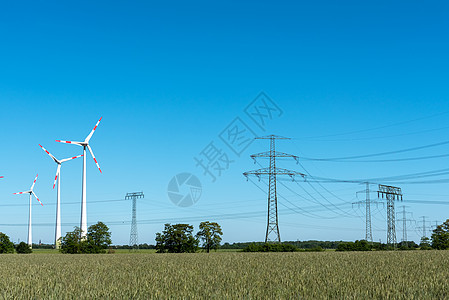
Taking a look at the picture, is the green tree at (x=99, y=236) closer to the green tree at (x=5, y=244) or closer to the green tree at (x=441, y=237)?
the green tree at (x=5, y=244)

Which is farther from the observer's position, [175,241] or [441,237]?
[441,237]

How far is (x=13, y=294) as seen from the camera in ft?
50.0

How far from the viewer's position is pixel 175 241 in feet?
302

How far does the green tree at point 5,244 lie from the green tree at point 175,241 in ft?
117

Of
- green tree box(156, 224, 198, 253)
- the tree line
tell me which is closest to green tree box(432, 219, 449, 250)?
the tree line

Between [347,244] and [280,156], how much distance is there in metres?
24.9

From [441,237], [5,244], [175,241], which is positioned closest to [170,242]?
[175,241]

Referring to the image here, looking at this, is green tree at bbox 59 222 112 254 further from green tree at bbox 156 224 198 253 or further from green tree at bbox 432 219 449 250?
green tree at bbox 432 219 449 250

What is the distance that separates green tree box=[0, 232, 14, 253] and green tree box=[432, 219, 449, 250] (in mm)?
101804

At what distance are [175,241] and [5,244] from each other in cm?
4097

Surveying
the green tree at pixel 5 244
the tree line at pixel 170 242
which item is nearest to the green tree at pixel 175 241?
the tree line at pixel 170 242

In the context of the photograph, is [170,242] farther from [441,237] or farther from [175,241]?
[441,237]

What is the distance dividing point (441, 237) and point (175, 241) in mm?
71534

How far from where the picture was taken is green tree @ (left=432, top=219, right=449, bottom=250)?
10988cm
